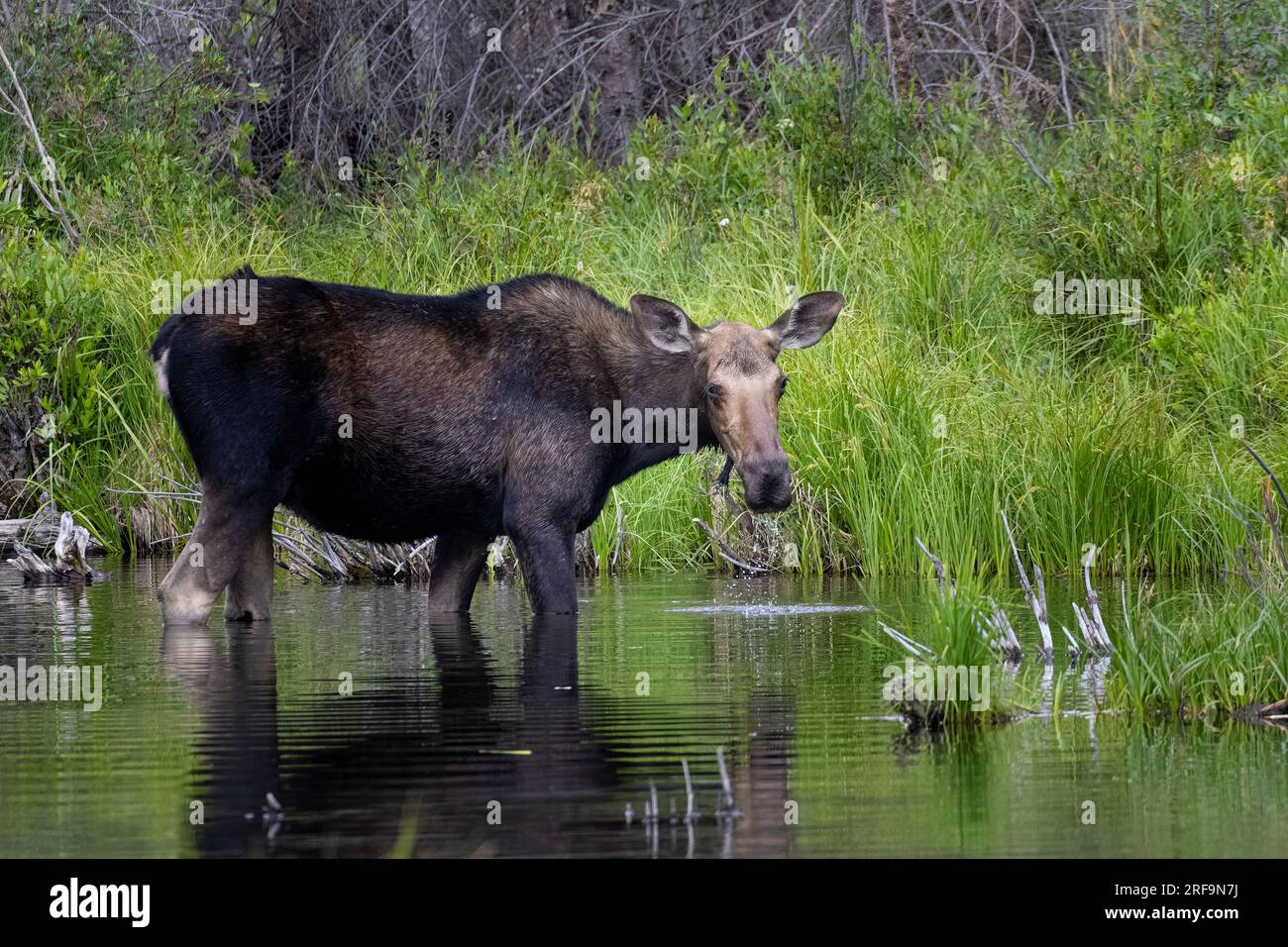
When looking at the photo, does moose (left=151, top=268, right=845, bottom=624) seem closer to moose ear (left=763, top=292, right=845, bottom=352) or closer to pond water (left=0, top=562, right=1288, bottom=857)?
moose ear (left=763, top=292, right=845, bottom=352)

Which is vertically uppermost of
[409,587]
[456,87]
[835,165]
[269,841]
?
[456,87]

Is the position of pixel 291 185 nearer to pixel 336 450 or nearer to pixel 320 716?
pixel 336 450

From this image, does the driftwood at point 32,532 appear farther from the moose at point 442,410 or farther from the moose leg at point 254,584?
the moose at point 442,410

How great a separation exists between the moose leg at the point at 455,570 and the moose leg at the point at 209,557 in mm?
1152

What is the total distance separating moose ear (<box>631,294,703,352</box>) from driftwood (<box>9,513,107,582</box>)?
478 centimetres

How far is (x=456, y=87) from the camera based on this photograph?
73.0 ft

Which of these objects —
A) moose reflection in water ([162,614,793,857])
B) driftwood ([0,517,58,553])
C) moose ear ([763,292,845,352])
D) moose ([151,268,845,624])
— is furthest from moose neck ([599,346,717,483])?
driftwood ([0,517,58,553])

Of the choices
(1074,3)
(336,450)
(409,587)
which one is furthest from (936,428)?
(1074,3)

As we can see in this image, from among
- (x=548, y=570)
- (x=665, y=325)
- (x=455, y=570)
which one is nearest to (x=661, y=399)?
(x=665, y=325)

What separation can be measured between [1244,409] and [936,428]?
2.30 meters

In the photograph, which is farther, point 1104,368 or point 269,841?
point 1104,368

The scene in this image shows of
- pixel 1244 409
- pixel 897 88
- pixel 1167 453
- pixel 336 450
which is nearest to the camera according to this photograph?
pixel 336 450

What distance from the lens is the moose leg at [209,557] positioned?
9977 millimetres

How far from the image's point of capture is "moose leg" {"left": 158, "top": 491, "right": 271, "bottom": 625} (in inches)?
393
